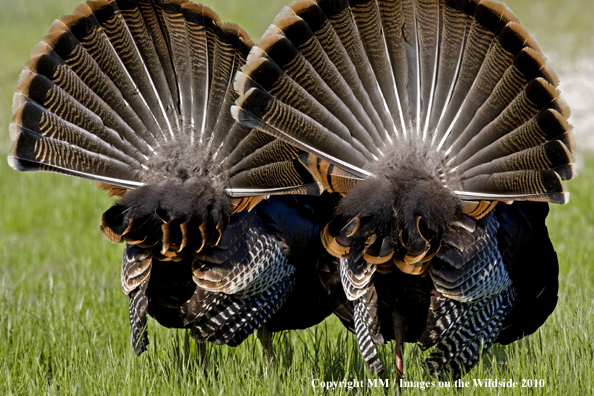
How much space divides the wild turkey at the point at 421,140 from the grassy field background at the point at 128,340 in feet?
1.52

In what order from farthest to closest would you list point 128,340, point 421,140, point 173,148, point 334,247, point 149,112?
point 128,340, point 149,112, point 173,148, point 421,140, point 334,247

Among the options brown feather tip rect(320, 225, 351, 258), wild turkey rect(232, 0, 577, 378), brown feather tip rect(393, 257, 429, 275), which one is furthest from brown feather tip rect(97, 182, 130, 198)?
brown feather tip rect(393, 257, 429, 275)

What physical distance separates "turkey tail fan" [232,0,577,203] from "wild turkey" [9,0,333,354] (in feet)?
1.30

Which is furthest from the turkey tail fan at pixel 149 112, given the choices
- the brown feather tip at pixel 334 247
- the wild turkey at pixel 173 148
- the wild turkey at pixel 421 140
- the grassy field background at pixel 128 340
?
the grassy field background at pixel 128 340

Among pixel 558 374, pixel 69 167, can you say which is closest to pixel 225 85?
pixel 69 167

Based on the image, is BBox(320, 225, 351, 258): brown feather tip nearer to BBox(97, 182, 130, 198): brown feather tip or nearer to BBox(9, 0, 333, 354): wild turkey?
BBox(9, 0, 333, 354): wild turkey

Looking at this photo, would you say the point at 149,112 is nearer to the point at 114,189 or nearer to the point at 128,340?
the point at 114,189

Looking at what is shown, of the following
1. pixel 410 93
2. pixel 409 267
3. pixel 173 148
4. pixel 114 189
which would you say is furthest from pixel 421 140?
pixel 114 189

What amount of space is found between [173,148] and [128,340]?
1.56 metres

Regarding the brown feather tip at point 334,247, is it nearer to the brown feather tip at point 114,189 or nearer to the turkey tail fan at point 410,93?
the turkey tail fan at point 410,93

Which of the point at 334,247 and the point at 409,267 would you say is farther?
the point at 334,247

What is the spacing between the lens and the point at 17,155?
3.89 metres

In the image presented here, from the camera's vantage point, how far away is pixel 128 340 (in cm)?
480

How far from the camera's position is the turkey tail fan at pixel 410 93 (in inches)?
136
